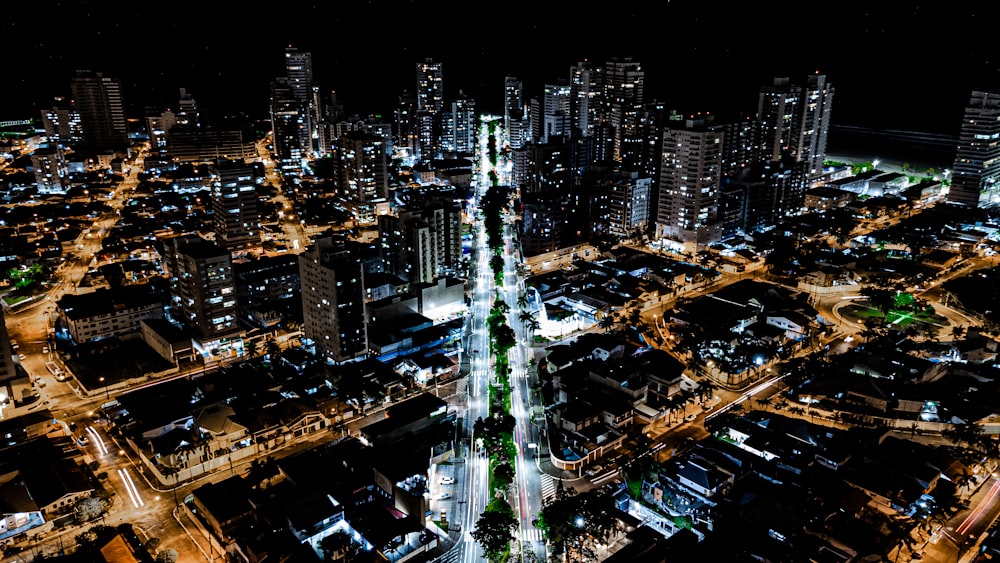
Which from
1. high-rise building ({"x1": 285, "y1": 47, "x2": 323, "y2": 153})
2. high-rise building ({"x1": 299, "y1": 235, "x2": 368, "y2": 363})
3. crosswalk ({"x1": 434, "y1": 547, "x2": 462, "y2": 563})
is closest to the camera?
crosswalk ({"x1": 434, "y1": 547, "x2": 462, "y2": 563})

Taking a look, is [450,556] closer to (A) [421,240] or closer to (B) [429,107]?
(A) [421,240]

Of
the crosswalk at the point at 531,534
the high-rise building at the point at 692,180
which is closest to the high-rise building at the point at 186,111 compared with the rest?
the high-rise building at the point at 692,180

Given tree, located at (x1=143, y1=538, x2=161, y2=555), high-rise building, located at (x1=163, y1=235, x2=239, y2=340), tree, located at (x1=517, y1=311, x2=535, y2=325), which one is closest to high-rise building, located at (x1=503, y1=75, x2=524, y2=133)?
tree, located at (x1=517, y1=311, x2=535, y2=325)

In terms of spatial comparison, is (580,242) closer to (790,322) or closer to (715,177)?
(715,177)

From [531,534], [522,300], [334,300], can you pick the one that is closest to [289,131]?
[522,300]

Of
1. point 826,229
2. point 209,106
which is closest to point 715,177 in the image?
point 826,229

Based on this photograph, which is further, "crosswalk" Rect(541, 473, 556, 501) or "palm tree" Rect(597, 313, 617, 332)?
"palm tree" Rect(597, 313, 617, 332)

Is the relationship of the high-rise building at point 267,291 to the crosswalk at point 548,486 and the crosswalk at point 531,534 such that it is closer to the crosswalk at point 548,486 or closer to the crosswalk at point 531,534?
the crosswalk at point 548,486

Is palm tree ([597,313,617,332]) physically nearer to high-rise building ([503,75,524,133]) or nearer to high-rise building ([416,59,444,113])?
high-rise building ([503,75,524,133])
